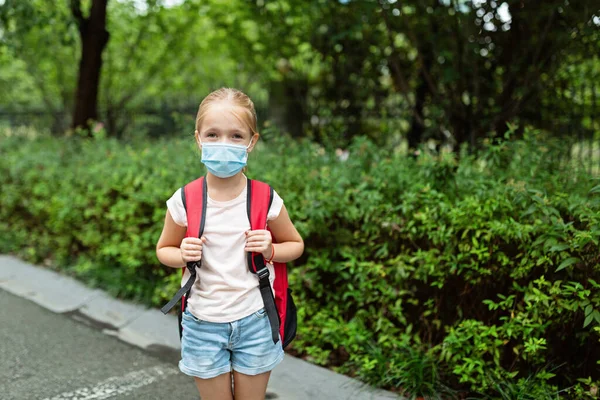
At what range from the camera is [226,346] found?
2.31 meters

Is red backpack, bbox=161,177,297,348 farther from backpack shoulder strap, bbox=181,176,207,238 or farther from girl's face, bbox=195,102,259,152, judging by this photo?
girl's face, bbox=195,102,259,152

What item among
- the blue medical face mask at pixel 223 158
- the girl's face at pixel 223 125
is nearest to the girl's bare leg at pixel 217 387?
the blue medical face mask at pixel 223 158

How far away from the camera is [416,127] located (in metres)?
8.09

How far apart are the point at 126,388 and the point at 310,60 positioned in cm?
630

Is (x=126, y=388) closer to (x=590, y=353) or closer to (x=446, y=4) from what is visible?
(x=590, y=353)

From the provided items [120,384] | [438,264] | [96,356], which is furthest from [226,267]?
[96,356]

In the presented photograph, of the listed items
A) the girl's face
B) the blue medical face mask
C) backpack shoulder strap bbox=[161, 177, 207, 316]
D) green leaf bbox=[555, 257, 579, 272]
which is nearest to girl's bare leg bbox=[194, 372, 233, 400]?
backpack shoulder strap bbox=[161, 177, 207, 316]

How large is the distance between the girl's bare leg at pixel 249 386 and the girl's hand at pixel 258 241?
0.50 m

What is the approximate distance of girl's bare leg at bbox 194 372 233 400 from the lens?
2.34 meters

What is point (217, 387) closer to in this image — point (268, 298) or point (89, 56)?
point (268, 298)

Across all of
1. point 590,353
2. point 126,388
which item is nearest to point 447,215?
point 590,353

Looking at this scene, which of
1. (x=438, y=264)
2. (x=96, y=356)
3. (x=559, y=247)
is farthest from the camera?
(x=96, y=356)

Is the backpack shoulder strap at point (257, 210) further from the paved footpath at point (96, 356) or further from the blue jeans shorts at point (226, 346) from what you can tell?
the paved footpath at point (96, 356)

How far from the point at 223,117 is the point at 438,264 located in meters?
1.66
